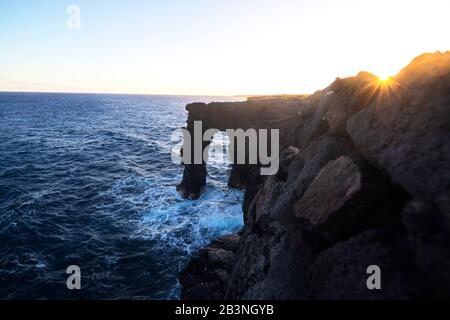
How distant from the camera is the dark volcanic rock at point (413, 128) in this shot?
6.16 m

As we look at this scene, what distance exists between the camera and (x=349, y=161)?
28.1 ft

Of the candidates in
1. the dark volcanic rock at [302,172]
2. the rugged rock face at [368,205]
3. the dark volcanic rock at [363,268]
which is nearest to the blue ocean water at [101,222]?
the dark volcanic rock at [302,172]

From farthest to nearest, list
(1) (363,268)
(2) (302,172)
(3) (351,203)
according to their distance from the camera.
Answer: (2) (302,172)
(3) (351,203)
(1) (363,268)

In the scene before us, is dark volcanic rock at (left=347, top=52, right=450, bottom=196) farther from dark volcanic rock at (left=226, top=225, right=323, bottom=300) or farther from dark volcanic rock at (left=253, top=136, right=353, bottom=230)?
dark volcanic rock at (left=226, top=225, right=323, bottom=300)

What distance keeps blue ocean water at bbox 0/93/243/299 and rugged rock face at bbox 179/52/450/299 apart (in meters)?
13.7

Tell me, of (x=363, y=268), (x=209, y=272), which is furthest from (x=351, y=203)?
(x=209, y=272)

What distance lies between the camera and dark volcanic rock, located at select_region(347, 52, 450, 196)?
6.16 m

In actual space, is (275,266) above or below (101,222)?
above

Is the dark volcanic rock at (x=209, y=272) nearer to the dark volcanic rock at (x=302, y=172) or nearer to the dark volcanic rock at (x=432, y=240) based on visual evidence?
the dark volcanic rock at (x=302, y=172)

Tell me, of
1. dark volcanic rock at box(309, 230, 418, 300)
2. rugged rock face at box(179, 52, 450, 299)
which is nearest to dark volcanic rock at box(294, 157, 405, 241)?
rugged rock face at box(179, 52, 450, 299)

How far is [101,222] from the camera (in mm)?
30719

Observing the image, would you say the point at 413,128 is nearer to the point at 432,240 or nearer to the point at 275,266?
the point at 432,240

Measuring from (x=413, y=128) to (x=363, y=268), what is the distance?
11.5 feet

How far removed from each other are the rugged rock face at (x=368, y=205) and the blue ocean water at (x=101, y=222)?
13.7 m
